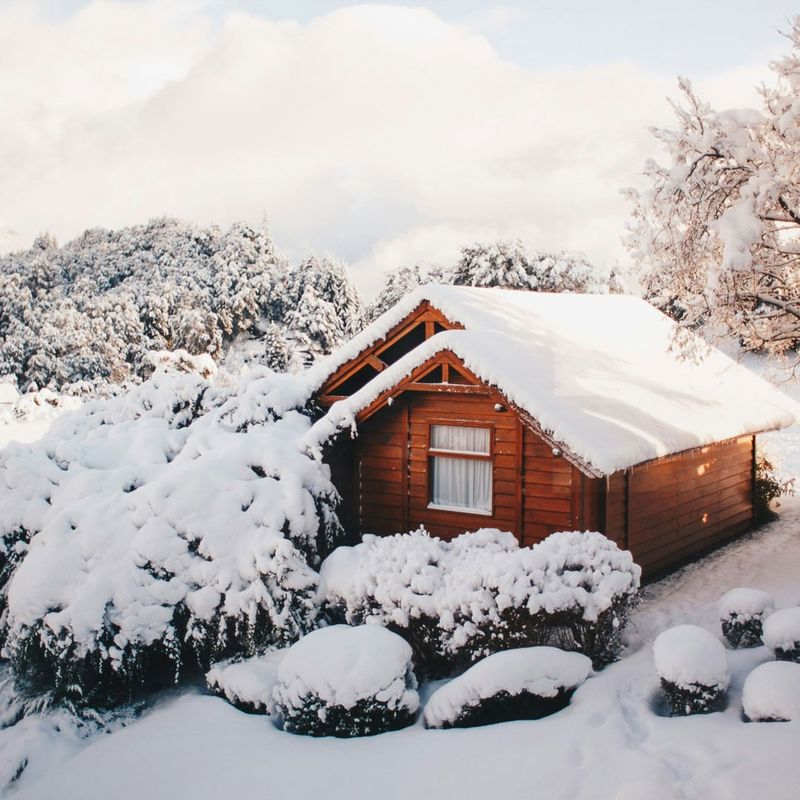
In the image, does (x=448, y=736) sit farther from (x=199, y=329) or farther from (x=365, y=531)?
(x=199, y=329)

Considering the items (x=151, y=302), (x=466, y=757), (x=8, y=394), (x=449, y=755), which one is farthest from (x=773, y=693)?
(x=151, y=302)

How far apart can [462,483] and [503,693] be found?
5.54m

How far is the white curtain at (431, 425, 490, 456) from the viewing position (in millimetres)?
13531

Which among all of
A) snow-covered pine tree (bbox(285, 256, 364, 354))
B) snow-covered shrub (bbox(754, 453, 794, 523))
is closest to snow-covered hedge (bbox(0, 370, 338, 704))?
snow-covered shrub (bbox(754, 453, 794, 523))

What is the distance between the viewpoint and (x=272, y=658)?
10.9m

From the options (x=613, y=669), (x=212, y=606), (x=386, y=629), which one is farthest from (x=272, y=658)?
(x=613, y=669)

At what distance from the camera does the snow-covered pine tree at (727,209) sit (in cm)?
1122

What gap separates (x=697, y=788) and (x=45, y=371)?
38.8m

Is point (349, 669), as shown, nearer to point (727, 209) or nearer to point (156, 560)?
point (156, 560)

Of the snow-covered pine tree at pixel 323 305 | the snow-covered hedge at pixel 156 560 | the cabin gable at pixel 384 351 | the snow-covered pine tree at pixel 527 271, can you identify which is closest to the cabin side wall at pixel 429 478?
the cabin gable at pixel 384 351

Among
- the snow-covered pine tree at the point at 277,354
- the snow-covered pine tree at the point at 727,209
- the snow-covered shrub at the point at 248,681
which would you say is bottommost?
the snow-covered pine tree at the point at 277,354

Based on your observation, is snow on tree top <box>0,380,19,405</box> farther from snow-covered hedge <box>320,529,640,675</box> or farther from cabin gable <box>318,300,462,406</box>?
snow-covered hedge <box>320,529,640,675</box>

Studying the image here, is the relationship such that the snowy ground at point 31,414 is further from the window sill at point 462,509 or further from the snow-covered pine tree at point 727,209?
the snow-covered pine tree at point 727,209

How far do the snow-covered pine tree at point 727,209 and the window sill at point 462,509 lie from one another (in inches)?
210
